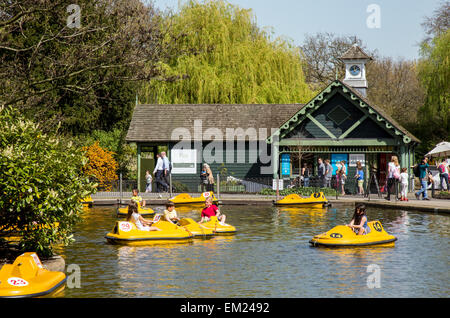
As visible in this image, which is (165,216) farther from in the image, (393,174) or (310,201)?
(393,174)

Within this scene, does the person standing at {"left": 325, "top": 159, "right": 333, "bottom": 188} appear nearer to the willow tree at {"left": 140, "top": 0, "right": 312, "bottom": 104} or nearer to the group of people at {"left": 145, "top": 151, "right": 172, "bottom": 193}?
the group of people at {"left": 145, "top": 151, "right": 172, "bottom": 193}

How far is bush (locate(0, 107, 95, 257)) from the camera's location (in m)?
13.9

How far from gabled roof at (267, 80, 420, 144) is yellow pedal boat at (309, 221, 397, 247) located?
2036cm

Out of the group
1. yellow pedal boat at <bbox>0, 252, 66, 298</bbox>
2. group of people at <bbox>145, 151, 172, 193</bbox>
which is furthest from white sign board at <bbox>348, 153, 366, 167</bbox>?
yellow pedal boat at <bbox>0, 252, 66, 298</bbox>

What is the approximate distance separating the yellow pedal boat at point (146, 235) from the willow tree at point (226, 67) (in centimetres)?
2787

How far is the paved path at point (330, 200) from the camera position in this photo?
2941 centimetres

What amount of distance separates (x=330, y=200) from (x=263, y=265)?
18.2 m

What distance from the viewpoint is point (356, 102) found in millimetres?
39344

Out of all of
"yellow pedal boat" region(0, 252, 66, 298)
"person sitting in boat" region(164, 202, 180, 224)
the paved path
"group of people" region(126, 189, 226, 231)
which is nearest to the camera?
"yellow pedal boat" region(0, 252, 66, 298)

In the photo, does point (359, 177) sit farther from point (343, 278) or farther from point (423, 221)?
point (343, 278)

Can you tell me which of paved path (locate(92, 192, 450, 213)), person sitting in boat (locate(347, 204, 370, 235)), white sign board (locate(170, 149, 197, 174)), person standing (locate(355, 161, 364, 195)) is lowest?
person sitting in boat (locate(347, 204, 370, 235))

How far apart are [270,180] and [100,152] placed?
34.0 feet

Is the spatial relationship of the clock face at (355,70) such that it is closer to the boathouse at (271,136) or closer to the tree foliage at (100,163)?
the boathouse at (271,136)

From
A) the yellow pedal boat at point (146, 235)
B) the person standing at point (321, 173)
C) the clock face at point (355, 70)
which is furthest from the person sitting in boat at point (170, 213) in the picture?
the clock face at point (355, 70)
